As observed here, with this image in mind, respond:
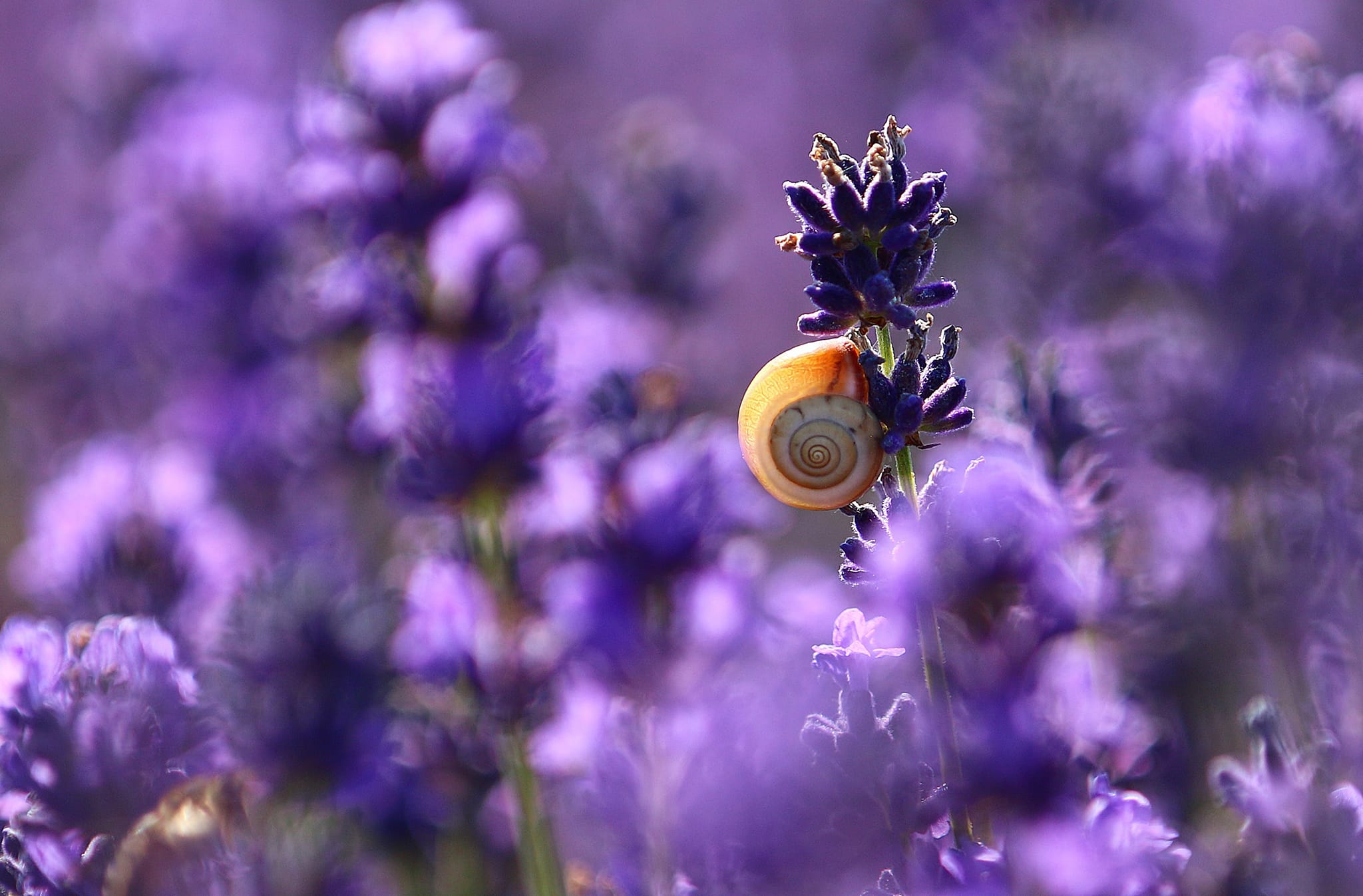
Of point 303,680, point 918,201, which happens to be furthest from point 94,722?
point 918,201

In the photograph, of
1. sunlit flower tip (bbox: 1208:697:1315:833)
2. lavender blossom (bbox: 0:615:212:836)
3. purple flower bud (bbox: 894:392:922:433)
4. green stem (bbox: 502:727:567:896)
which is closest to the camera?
purple flower bud (bbox: 894:392:922:433)

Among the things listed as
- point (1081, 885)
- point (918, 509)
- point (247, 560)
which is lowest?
point (1081, 885)

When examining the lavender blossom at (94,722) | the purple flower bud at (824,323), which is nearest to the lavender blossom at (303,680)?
the lavender blossom at (94,722)

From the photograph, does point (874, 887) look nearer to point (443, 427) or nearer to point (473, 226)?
point (443, 427)

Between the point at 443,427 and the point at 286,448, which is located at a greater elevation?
the point at 286,448

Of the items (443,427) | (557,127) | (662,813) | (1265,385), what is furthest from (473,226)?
(557,127)

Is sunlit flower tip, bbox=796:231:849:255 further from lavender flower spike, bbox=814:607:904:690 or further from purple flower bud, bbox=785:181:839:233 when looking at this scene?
lavender flower spike, bbox=814:607:904:690

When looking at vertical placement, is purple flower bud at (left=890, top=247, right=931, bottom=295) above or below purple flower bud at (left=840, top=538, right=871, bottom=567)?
above

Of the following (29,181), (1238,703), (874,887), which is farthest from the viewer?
(29,181)

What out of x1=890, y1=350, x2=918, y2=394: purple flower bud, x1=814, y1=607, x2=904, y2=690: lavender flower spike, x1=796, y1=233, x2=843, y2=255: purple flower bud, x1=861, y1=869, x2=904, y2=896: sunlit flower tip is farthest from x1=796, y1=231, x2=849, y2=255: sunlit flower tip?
x1=861, y1=869, x2=904, y2=896: sunlit flower tip
